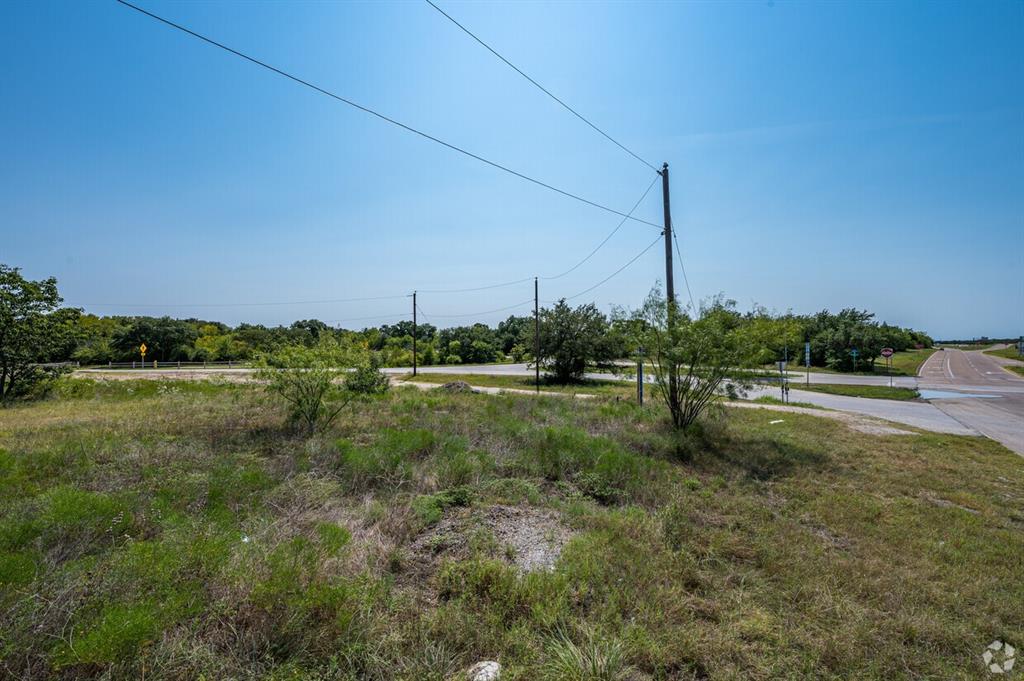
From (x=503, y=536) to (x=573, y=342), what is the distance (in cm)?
2375

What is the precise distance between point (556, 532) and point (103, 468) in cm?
674

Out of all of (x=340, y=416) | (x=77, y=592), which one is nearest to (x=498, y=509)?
(x=77, y=592)

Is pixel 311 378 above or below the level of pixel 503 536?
above

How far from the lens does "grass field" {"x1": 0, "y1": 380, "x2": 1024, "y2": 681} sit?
2.69 metres

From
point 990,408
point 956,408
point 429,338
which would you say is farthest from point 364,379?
point 429,338

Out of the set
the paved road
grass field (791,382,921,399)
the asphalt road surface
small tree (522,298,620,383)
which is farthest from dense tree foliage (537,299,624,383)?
the paved road

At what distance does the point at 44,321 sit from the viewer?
15.9 metres

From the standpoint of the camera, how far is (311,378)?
948cm

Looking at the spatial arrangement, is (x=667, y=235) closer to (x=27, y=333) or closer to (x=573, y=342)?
(x=573, y=342)

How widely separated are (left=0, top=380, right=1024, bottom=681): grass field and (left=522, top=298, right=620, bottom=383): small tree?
64.7ft

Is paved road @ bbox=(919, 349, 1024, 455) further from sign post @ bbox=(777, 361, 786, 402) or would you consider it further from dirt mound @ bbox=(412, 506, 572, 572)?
dirt mound @ bbox=(412, 506, 572, 572)

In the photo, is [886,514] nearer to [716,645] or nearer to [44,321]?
[716,645]

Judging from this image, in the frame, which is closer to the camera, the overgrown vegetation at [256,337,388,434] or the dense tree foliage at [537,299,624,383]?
the overgrown vegetation at [256,337,388,434]

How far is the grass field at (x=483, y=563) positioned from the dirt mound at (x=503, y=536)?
0.04m
